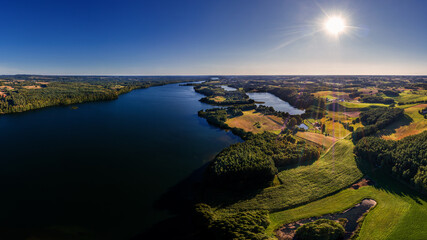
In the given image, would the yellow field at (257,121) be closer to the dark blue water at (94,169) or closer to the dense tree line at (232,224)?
the dark blue water at (94,169)

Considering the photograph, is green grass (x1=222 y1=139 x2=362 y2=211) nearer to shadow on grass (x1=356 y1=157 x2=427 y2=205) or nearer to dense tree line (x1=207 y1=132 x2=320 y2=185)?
shadow on grass (x1=356 y1=157 x2=427 y2=205)

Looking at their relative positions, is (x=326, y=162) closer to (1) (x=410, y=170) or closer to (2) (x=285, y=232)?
(1) (x=410, y=170)

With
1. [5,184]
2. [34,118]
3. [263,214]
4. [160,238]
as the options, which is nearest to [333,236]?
[263,214]

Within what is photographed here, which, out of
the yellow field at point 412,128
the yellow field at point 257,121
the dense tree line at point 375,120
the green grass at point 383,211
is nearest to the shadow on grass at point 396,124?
the yellow field at point 412,128

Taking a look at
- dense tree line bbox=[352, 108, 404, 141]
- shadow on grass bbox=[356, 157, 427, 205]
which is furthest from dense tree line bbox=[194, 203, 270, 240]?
dense tree line bbox=[352, 108, 404, 141]

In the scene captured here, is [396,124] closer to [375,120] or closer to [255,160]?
[375,120]
